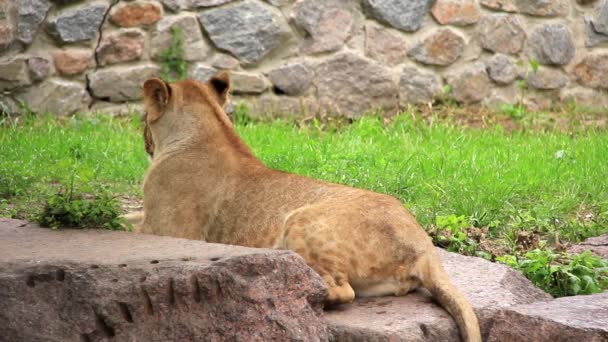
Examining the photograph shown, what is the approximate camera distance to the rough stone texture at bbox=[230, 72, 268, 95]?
9.78 m

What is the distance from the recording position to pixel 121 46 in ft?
31.1

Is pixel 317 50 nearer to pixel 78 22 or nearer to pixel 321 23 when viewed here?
pixel 321 23

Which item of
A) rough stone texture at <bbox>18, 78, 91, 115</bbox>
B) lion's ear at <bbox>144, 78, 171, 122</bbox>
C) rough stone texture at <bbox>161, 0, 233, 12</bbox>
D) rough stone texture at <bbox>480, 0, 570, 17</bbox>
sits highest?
lion's ear at <bbox>144, 78, 171, 122</bbox>

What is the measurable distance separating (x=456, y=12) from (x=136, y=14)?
3.12m

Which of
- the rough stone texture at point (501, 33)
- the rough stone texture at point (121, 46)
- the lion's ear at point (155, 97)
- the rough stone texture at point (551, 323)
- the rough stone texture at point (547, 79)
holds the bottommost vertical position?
the rough stone texture at point (547, 79)

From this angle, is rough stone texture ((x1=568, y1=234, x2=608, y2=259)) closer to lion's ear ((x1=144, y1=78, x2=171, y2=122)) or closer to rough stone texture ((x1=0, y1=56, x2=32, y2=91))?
lion's ear ((x1=144, y1=78, x2=171, y2=122))

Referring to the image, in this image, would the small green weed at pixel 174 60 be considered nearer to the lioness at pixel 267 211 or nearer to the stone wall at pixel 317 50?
the stone wall at pixel 317 50

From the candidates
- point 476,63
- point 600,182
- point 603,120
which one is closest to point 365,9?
point 476,63

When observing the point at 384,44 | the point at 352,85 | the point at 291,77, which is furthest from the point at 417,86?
the point at 291,77

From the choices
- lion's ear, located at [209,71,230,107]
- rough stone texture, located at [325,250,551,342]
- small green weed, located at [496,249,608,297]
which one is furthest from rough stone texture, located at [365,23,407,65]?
rough stone texture, located at [325,250,551,342]

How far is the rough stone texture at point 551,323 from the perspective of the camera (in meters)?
4.39

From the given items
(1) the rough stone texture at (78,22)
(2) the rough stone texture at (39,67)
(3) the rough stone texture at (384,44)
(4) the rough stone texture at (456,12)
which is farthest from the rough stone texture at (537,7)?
(2) the rough stone texture at (39,67)

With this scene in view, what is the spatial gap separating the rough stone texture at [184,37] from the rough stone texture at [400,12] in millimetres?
1643

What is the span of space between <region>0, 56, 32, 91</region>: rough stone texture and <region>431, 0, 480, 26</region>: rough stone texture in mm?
3917
